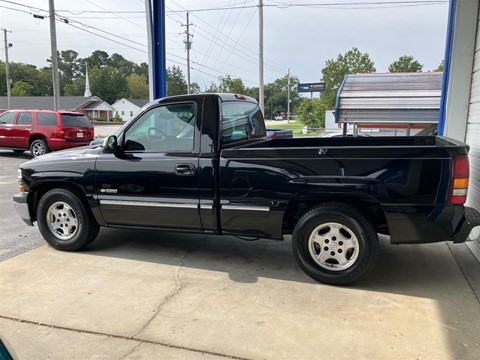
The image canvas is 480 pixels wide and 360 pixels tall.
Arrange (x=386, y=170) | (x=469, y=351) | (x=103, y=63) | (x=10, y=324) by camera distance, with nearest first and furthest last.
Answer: (x=469, y=351)
(x=10, y=324)
(x=386, y=170)
(x=103, y=63)

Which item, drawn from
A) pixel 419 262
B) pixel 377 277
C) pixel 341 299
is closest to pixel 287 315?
pixel 341 299

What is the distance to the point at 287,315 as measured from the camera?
10.9 feet

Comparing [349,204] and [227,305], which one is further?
[349,204]

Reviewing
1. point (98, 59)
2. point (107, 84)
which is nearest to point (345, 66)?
point (107, 84)

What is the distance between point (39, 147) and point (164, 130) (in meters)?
11.7

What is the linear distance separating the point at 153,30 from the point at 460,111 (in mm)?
5772

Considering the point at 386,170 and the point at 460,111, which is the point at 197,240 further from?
the point at 460,111

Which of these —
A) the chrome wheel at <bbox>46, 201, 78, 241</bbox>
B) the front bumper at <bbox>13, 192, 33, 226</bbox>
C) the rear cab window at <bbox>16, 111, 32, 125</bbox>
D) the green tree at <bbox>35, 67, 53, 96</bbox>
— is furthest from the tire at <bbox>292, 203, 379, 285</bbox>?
the green tree at <bbox>35, 67, 53, 96</bbox>

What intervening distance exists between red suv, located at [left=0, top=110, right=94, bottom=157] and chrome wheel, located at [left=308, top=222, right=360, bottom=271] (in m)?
12.3

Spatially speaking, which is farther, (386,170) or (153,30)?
(153,30)

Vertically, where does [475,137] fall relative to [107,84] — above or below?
below

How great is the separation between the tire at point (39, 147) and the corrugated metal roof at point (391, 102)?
10.7 meters

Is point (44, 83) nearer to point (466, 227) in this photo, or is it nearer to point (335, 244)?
point (335, 244)

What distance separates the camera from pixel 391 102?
27.7ft
